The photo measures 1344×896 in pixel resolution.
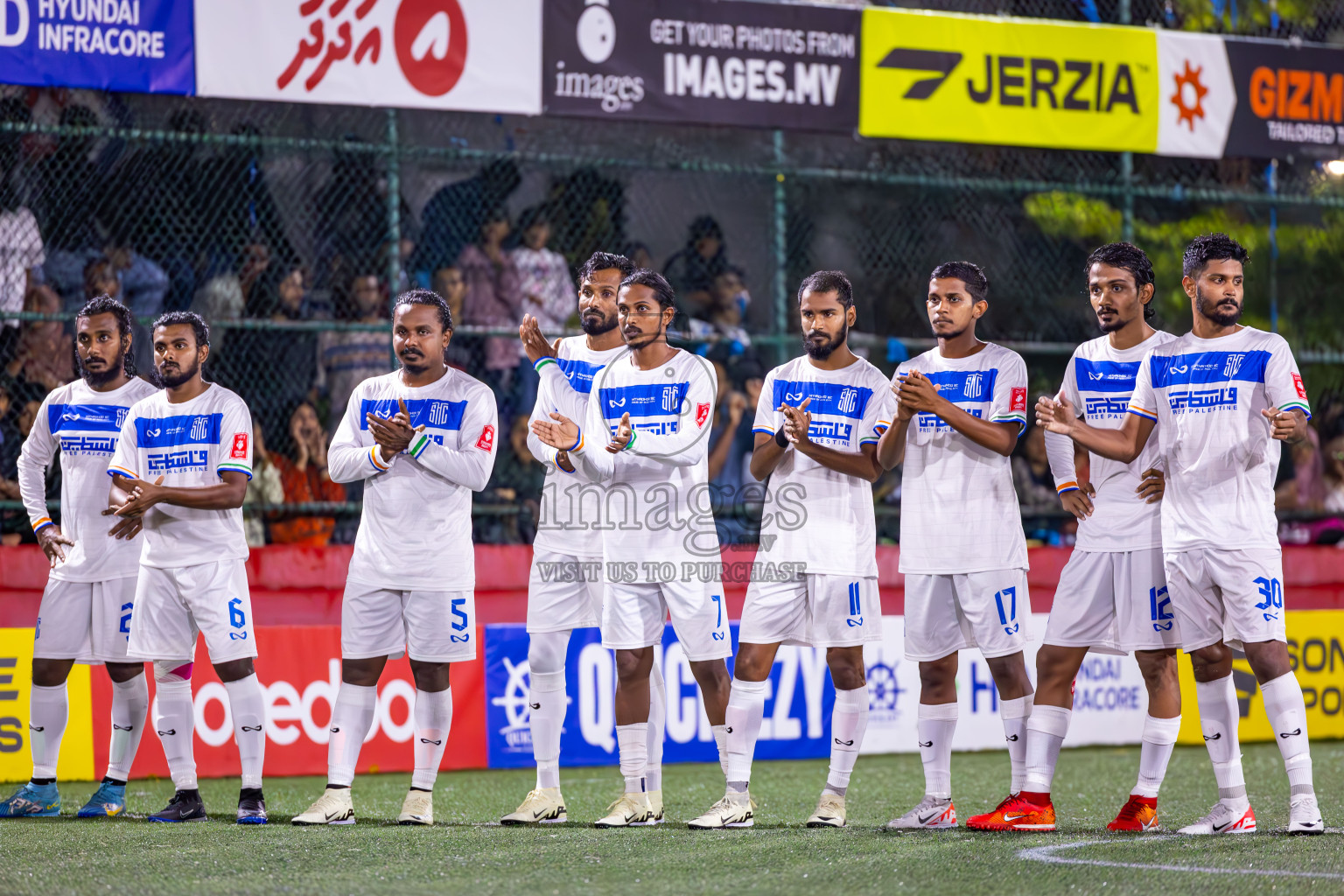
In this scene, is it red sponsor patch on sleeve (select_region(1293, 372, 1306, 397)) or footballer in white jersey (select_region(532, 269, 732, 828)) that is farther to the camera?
footballer in white jersey (select_region(532, 269, 732, 828))

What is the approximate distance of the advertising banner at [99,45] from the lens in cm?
909

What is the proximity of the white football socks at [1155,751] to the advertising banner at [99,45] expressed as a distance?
634 cm

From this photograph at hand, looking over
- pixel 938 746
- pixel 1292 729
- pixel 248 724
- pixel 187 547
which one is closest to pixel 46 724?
pixel 248 724

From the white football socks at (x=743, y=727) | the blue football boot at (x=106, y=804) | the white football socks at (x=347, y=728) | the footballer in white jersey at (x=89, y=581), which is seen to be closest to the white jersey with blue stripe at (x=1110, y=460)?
the white football socks at (x=743, y=727)

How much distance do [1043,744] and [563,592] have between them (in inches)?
83.8

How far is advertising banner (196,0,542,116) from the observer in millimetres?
9508

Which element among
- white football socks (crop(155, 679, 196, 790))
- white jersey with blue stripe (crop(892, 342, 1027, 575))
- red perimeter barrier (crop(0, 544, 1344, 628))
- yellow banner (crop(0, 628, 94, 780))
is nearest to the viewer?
white jersey with blue stripe (crop(892, 342, 1027, 575))

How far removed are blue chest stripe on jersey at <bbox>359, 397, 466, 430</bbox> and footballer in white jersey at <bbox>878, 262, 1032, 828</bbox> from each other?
6.07 ft

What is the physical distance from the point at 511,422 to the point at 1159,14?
20.4 feet

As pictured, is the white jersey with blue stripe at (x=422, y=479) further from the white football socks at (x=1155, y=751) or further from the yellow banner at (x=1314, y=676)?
the yellow banner at (x=1314, y=676)

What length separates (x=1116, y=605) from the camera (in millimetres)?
6457

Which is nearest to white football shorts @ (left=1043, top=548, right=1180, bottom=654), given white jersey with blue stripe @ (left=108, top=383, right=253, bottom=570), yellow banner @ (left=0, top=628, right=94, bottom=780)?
white jersey with blue stripe @ (left=108, top=383, right=253, bottom=570)

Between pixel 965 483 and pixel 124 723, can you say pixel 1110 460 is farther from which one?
pixel 124 723

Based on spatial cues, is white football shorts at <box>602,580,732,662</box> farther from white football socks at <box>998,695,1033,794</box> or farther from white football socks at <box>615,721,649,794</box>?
white football socks at <box>998,695,1033,794</box>
